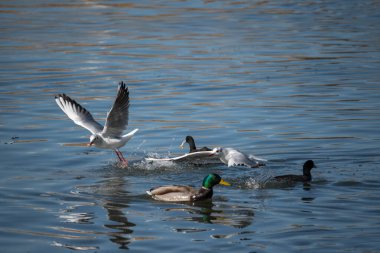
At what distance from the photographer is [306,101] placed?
61.8 feet

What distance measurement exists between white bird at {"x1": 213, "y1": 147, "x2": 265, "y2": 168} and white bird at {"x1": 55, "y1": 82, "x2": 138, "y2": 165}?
66.5 inches

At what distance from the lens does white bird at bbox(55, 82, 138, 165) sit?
45.0ft

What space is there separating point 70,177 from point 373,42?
51.2ft

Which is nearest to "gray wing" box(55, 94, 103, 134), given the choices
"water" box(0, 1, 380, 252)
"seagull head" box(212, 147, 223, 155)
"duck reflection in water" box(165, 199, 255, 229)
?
"water" box(0, 1, 380, 252)

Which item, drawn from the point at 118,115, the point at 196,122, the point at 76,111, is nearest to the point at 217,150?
the point at 118,115

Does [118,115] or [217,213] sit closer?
[217,213]

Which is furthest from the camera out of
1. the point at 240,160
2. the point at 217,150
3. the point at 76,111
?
the point at 76,111

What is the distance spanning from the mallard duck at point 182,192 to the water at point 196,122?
0.12m

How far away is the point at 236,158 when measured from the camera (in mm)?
12406

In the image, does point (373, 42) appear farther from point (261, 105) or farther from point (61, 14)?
point (61, 14)

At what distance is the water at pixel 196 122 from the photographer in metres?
10.4

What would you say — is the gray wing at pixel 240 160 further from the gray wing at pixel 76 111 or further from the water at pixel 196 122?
the gray wing at pixel 76 111

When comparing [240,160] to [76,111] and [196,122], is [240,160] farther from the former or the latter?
[196,122]

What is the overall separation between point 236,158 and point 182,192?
1.09m
